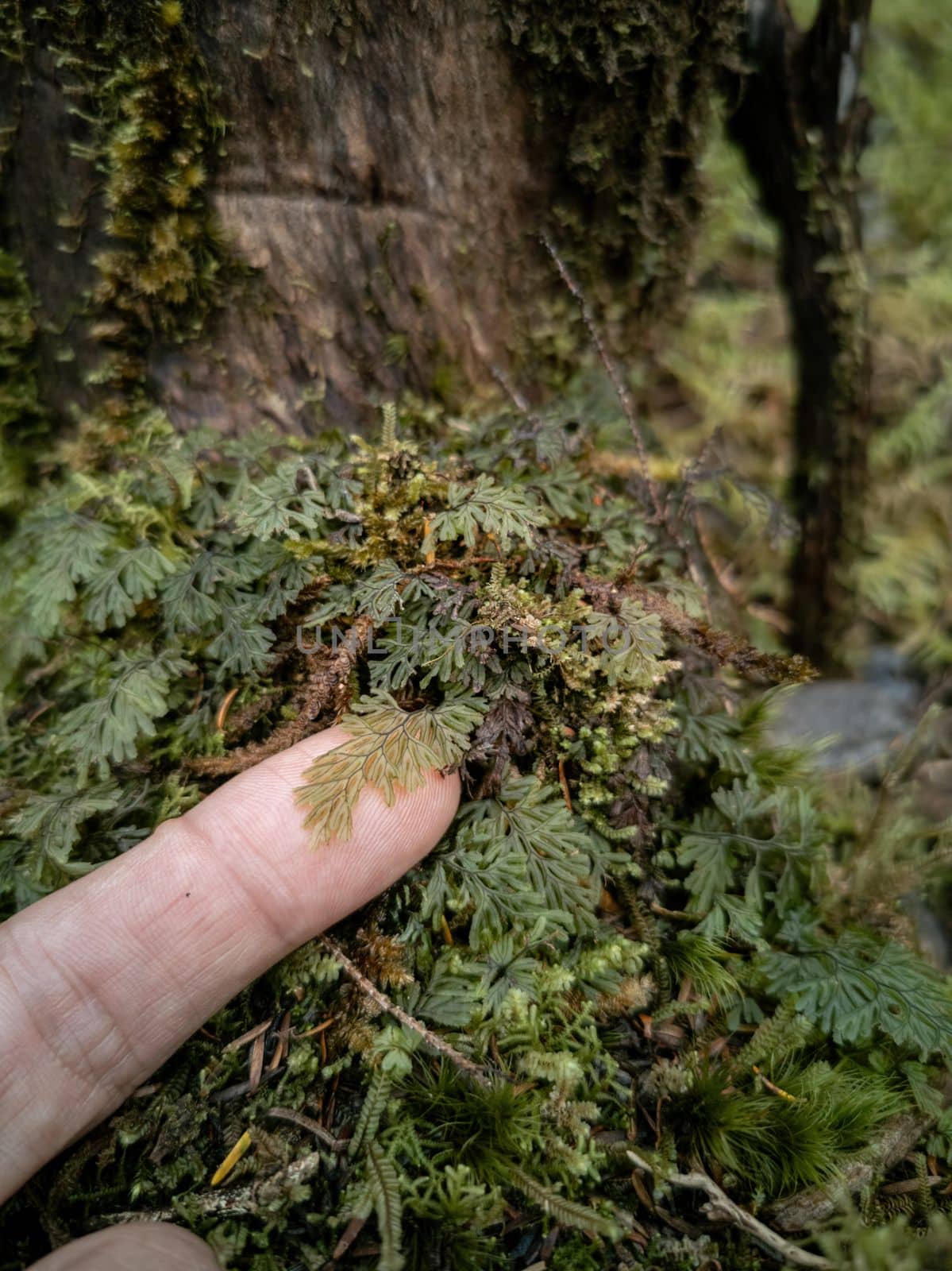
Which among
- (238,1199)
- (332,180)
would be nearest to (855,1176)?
(238,1199)

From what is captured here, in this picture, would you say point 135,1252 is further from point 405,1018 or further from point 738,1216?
point 738,1216

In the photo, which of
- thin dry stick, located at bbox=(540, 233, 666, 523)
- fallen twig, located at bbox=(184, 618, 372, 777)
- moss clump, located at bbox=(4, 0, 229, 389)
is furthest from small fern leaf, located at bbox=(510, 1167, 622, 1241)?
moss clump, located at bbox=(4, 0, 229, 389)

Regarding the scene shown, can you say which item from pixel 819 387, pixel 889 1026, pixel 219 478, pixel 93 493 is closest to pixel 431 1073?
pixel 889 1026

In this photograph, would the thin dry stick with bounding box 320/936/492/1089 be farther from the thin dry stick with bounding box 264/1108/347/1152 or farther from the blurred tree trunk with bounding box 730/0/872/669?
the blurred tree trunk with bounding box 730/0/872/669

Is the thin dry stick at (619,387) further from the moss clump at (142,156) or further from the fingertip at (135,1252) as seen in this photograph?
the fingertip at (135,1252)

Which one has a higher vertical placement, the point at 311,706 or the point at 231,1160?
the point at 311,706
